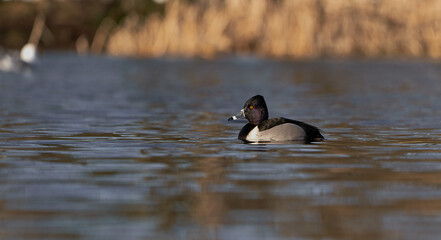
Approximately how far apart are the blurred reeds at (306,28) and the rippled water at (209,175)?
3929 centimetres

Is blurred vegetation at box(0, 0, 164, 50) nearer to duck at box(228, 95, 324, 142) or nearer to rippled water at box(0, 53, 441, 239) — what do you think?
rippled water at box(0, 53, 441, 239)

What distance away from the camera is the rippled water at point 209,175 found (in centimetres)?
790

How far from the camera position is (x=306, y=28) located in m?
64.2

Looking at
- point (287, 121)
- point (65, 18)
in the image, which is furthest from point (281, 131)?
point (65, 18)

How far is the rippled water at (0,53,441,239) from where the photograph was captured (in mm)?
7902

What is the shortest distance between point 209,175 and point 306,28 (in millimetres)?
53753

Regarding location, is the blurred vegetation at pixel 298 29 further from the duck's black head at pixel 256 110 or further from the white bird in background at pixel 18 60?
the duck's black head at pixel 256 110

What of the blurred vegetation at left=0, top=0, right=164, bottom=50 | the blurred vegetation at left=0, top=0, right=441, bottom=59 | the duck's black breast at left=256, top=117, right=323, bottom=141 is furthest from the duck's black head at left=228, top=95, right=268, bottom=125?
the blurred vegetation at left=0, top=0, right=164, bottom=50

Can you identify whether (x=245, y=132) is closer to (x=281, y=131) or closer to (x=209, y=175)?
(x=281, y=131)

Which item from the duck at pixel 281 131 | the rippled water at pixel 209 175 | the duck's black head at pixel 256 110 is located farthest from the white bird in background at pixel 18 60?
the duck at pixel 281 131

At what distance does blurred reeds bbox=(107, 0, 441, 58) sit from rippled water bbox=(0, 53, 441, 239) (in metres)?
39.3

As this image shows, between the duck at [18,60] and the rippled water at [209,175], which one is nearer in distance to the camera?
the rippled water at [209,175]

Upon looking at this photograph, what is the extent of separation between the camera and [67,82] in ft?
137

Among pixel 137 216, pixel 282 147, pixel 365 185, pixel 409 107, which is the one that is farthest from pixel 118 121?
pixel 137 216
